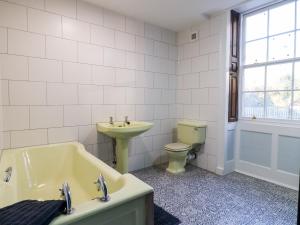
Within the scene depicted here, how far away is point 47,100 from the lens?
2.13 metres

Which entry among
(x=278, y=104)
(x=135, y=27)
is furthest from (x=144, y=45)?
(x=278, y=104)

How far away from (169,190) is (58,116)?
5.14 feet

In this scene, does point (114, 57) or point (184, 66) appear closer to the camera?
point (114, 57)

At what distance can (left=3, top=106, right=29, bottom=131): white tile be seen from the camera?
75.5 inches

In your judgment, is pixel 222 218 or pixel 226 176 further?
pixel 226 176

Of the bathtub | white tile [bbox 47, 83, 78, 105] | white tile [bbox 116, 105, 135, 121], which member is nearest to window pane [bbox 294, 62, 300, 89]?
white tile [bbox 116, 105, 135, 121]

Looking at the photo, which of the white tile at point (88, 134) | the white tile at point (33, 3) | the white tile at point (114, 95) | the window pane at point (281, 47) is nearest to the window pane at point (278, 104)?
the window pane at point (281, 47)

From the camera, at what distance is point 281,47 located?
2.43m

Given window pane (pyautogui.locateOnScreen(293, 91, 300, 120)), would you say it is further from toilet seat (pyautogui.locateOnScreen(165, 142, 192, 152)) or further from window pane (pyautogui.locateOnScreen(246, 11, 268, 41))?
toilet seat (pyautogui.locateOnScreen(165, 142, 192, 152))

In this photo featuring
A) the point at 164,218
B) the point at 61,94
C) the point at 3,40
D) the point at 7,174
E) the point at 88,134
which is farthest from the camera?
the point at 88,134

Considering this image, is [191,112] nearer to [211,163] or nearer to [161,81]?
[161,81]

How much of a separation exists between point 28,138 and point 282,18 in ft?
10.9

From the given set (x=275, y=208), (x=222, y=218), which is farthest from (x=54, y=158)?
(x=275, y=208)

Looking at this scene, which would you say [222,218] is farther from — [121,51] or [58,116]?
[121,51]
